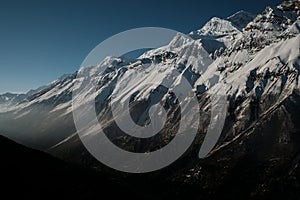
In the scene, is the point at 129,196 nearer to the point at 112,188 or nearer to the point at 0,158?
the point at 112,188

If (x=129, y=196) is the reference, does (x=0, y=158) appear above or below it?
above

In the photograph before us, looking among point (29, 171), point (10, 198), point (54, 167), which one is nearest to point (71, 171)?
point (54, 167)

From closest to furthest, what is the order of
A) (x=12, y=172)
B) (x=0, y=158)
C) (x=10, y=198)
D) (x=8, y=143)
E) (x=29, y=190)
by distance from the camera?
(x=10, y=198) → (x=29, y=190) → (x=12, y=172) → (x=0, y=158) → (x=8, y=143)

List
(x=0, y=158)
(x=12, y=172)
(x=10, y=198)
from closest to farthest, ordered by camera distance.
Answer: (x=10, y=198)
(x=12, y=172)
(x=0, y=158)

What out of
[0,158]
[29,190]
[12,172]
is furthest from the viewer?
[0,158]

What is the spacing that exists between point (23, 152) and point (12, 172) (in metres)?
21.2

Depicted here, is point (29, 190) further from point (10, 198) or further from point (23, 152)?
point (23, 152)

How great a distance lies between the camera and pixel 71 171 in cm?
11338

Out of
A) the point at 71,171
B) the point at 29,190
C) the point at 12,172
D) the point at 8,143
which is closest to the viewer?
the point at 29,190

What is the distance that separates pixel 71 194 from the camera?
301 feet

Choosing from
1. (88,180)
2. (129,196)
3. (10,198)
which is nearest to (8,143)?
(88,180)

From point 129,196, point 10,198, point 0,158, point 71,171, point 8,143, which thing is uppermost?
point 8,143

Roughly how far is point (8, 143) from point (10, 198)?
4259 cm

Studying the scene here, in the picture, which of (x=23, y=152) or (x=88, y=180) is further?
(x=23, y=152)
